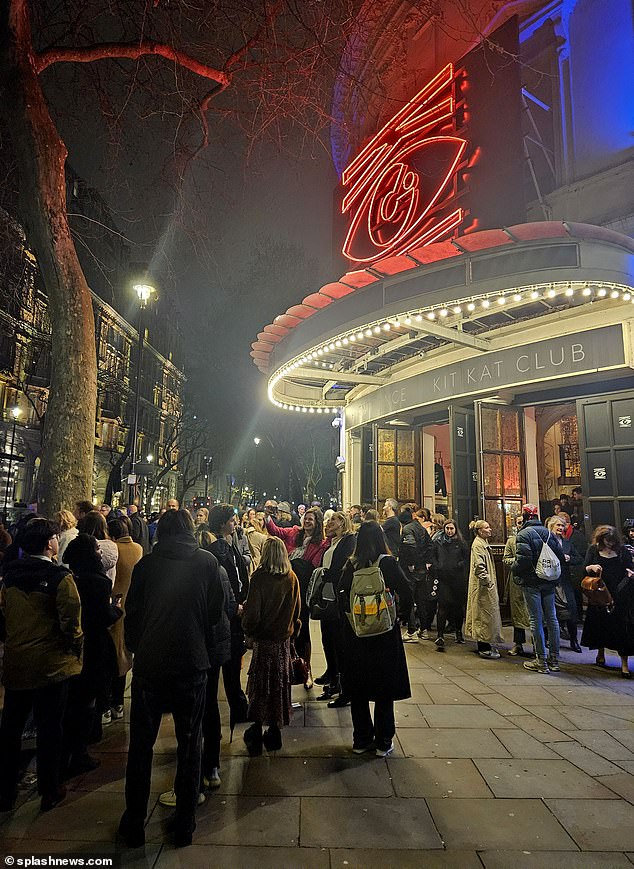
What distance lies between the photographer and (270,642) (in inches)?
172

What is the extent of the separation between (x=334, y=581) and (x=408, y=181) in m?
8.37

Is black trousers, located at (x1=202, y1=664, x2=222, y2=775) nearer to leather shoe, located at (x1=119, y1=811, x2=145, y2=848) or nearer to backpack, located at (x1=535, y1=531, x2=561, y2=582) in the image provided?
leather shoe, located at (x1=119, y1=811, x2=145, y2=848)

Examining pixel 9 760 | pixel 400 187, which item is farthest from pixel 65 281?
pixel 400 187

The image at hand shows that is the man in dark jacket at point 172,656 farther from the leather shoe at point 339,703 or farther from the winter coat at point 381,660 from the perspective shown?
the leather shoe at point 339,703

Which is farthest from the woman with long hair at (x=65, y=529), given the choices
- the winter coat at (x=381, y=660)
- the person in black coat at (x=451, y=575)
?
the person in black coat at (x=451, y=575)

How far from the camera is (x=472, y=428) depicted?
35.7ft

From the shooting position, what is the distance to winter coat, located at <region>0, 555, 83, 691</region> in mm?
3467

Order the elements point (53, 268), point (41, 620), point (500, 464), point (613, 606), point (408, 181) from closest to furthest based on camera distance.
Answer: point (41, 620) < point (613, 606) < point (53, 268) < point (408, 181) < point (500, 464)

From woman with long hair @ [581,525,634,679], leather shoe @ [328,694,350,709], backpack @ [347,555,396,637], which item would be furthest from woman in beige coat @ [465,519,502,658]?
backpack @ [347,555,396,637]

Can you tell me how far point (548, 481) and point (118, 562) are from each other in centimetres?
1374

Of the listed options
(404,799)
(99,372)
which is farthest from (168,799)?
(99,372)

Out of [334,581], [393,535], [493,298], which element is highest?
[493,298]

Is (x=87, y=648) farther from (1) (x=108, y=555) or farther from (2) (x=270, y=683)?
(2) (x=270, y=683)

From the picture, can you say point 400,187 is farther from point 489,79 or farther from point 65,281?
point 65,281
